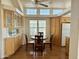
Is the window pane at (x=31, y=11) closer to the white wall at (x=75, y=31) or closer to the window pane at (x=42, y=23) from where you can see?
the window pane at (x=42, y=23)

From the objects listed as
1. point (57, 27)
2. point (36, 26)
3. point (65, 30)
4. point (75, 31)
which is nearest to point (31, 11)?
point (36, 26)

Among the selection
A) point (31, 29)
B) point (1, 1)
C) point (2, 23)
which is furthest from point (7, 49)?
point (31, 29)

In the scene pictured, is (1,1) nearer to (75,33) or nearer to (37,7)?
(75,33)

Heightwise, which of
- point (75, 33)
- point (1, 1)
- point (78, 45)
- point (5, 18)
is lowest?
point (78, 45)

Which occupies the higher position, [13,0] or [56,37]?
[13,0]

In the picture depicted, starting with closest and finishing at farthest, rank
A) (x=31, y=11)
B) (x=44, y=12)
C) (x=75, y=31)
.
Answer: (x=75, y=31), (x=31, y=11), (x=44, y=12)

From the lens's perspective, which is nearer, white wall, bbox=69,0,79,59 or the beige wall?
white wall, bbox=69,0,79,59

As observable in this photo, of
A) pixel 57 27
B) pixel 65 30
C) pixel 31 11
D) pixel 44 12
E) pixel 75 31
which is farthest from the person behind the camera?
pixel 44 12

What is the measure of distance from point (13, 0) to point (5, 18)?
2453 mm

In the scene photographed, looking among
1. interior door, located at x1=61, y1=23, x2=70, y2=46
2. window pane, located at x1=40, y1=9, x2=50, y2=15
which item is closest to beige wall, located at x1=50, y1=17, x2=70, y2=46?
interior door, located at x1=61, y1=23, x2=70, y2=46

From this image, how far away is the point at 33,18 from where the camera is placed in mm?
12133

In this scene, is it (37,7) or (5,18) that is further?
(37,7)

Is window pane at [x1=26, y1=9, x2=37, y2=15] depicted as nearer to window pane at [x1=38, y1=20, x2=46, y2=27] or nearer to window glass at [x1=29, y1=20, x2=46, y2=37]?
window glass at [x1=29, y1=20, x2=46, y2=37]

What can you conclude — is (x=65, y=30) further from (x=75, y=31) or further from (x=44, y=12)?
(x=75, y=31)
